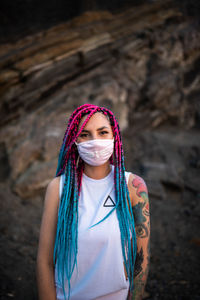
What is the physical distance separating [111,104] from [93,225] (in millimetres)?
5216

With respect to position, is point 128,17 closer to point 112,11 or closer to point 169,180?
point 112,11

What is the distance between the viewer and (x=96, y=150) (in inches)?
75.2

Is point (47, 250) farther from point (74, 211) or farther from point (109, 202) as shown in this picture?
point (109, 202)

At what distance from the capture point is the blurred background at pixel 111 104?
13.2 feet

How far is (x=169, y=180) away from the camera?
5980mm

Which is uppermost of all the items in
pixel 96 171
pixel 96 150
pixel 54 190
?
pixel 96 150

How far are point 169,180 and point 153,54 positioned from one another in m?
4.42

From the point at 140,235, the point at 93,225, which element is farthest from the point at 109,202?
the point at 140,235

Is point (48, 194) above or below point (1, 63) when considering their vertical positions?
below

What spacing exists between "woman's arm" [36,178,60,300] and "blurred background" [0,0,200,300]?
4.52 ft

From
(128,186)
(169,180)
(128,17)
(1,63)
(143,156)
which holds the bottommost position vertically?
(169,180)

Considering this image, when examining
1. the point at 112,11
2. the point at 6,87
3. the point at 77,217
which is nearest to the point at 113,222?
the point at 77,217

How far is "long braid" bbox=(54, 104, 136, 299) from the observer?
1.81 metres

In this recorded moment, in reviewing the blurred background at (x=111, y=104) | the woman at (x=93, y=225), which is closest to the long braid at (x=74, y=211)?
the woman at (x=93, y=225)
